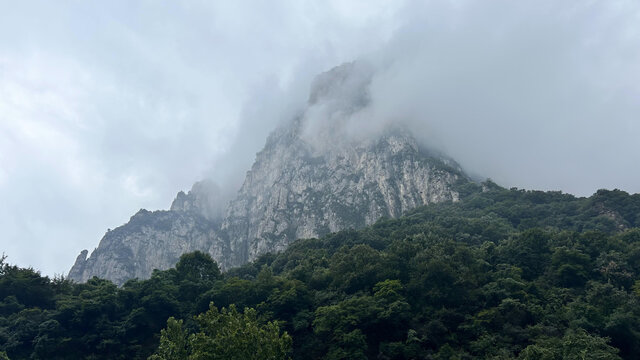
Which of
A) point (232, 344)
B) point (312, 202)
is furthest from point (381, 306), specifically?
point (312, 202)

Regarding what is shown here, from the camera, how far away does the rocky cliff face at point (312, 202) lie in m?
153

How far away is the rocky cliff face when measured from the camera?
152875mm

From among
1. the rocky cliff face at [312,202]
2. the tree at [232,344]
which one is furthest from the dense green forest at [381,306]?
the rocky cliff face at [312,202]

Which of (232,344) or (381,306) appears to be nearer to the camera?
(232,344)

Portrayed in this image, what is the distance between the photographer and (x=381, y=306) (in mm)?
47156

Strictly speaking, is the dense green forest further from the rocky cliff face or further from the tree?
the rocky cliff face

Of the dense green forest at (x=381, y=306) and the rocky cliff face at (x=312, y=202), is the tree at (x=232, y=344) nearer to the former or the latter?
the dense green forest at (x=381, y=306)

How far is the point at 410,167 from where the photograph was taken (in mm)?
157750

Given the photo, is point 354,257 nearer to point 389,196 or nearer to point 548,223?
point 548,223

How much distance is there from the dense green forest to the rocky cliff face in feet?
261

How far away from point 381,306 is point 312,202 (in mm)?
121426

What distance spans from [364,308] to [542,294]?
21761mm

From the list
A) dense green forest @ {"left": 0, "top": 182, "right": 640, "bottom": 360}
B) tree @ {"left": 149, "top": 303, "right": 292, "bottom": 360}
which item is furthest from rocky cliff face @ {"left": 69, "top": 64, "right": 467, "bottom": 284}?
tree @ {"left": 149, "top": 303, "right": 292, "bottom": 360}

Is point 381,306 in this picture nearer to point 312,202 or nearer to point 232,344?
point 232,344
